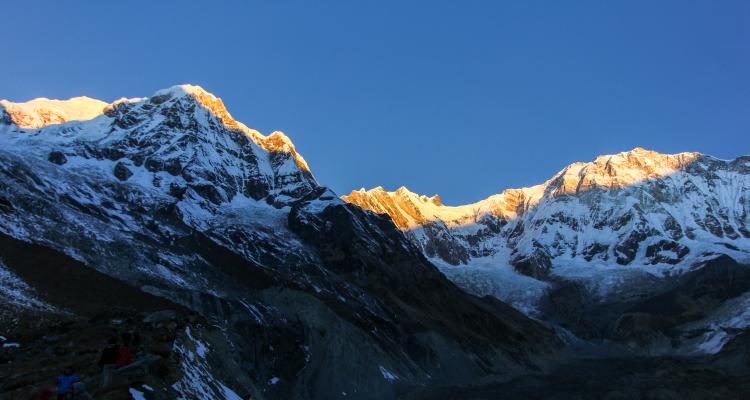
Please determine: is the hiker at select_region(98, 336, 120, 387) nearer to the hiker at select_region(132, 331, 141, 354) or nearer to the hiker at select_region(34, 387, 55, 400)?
the hiker at select_region(34, 387, 55, 400)

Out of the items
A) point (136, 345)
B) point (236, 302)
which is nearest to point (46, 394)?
point (136, 345)

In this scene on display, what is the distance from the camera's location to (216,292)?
368 ft

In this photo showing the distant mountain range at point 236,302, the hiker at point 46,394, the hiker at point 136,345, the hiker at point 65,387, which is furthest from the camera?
the distant mountain range at point 236,302

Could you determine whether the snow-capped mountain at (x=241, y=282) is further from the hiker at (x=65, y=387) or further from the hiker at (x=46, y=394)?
the hiker at (x=65, y=387)

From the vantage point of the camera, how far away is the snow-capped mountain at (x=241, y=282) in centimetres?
8269

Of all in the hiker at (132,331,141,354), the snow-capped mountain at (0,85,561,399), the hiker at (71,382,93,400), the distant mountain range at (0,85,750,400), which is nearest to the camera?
the hiker at (71,382,93,400)

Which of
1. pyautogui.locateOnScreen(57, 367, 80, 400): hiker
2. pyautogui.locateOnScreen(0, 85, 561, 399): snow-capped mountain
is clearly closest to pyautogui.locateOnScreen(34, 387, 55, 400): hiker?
pyautogui.locateOnScreen(57, 367, 80, 400): hiker

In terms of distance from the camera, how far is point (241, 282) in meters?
124

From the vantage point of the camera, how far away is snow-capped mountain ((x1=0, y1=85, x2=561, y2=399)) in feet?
271

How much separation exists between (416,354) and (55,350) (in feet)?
325

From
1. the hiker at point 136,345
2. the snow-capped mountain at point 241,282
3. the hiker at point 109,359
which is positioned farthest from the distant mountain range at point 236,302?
the hiker at point 109,359

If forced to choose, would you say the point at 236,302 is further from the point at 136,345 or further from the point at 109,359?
the point at 109,359

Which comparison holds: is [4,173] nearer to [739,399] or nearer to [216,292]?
[216,292]

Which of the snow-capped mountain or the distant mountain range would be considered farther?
the snow-capped mountain
